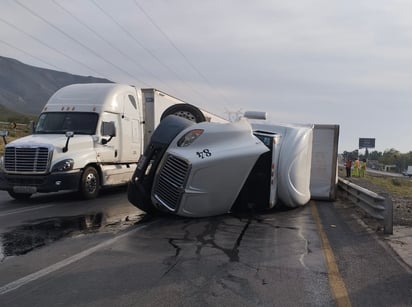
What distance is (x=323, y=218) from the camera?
10820 mm

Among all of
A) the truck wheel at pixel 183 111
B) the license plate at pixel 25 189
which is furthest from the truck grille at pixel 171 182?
the truck wheel at pixel 183 111

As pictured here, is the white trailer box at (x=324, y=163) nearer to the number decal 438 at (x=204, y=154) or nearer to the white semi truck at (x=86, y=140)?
the white semi truck at (x=86, y=140)

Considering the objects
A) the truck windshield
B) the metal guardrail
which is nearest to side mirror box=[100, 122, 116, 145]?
the truck windshield

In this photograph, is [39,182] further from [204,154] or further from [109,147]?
[204,154]

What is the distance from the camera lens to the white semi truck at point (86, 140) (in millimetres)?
11977

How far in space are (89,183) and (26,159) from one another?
5.70 feet

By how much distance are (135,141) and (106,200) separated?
9.92 ft

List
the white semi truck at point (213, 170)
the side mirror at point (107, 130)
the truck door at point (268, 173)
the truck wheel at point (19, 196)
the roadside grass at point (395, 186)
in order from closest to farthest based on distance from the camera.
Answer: the white semi truck at point (213, 170)
the truck door at point (268, 173)
the truck wheel at point (19, 196)
the side mirror at point (107, 130)
the roadside grass at point (395, 186)

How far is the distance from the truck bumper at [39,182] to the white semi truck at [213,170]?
2.81 metres

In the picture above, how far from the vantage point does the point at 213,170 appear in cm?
917

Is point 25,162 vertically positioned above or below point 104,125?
below

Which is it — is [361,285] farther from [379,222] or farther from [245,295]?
[379,222]

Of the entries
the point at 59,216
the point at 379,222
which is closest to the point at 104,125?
the point at 59,216

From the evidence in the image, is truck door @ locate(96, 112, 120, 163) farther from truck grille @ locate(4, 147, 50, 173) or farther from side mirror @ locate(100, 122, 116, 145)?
truck grille @ locate(4, 147, 50, 173)
